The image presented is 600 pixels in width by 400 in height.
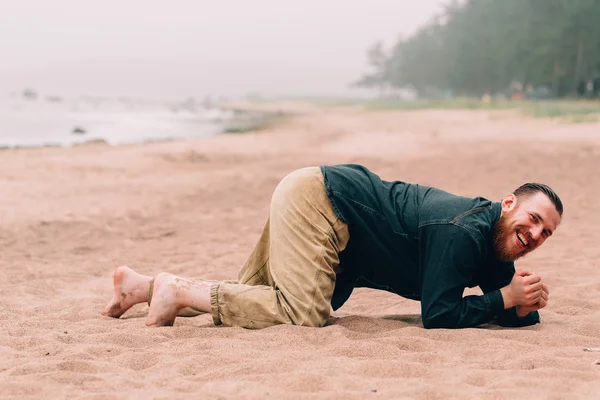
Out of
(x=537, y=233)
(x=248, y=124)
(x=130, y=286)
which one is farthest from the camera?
(x=248, y=124)

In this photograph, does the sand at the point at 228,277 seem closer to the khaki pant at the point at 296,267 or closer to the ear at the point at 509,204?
the khaki pant at the point at 296,267

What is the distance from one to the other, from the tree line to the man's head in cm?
3867

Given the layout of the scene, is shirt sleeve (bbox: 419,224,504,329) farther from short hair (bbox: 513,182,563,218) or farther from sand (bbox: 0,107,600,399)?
short hair (bbox: 513,182,563,218)

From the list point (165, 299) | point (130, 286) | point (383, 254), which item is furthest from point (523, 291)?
point (130, 286)

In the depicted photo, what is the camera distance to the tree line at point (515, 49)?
39.6m

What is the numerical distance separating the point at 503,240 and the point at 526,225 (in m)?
0.13

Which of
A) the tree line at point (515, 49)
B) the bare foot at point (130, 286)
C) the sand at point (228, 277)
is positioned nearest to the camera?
the sand at point (228, 277)

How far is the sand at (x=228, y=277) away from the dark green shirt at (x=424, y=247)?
173 millimetres

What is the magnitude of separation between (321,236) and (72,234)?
15.9 feet

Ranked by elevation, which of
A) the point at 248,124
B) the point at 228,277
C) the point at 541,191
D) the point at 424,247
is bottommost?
the point at 248,124

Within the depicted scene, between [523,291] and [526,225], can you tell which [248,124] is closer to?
[523,291]

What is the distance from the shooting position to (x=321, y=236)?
365 centimetres

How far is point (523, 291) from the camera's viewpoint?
3605 mm

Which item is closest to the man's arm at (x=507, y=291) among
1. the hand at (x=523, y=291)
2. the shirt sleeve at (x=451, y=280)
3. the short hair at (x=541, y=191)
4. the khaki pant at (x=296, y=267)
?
the hand at (x=523, y=291)
